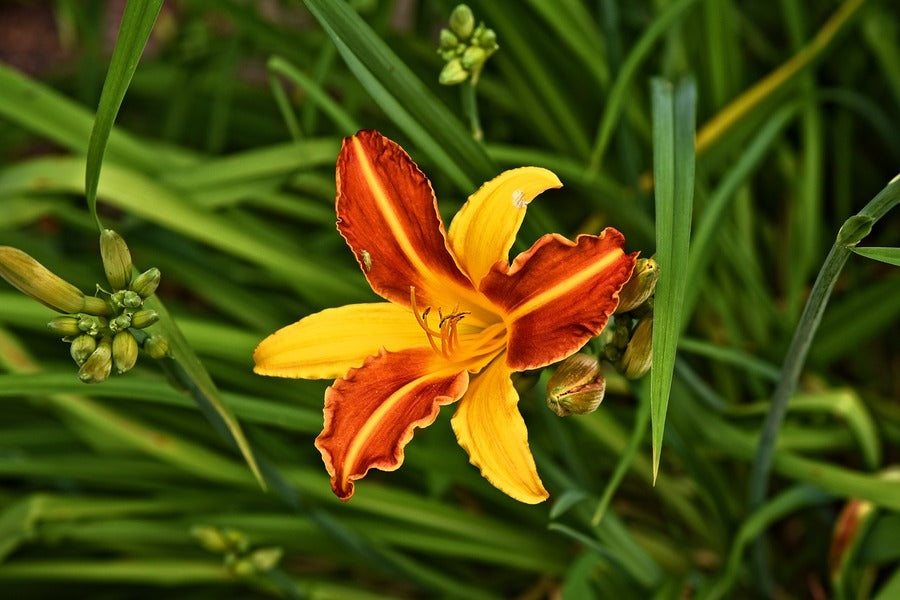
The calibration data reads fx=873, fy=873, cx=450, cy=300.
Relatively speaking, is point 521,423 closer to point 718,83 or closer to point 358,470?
point 358,470

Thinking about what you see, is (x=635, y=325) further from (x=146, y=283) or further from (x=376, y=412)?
(x=146, y=283)

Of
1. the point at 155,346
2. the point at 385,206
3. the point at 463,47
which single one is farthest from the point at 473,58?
the point at 155,346

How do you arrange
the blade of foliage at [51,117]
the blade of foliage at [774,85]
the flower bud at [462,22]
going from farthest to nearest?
the blade of foliage at [774,85] < the blade of foliage at [51,117] < the flower bud at [462,22]

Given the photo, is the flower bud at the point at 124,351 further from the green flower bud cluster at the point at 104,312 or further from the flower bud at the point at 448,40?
the flower bud at the point at 448,40

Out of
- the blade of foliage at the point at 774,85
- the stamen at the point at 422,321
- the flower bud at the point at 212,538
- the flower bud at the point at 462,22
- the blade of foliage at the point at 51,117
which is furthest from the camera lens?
the blade of foliage at the point at 774,85

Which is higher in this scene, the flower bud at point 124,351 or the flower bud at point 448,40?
the flower bud at point 448,40

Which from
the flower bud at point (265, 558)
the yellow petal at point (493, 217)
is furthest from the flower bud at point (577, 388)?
the flower bud at point (265, 558)

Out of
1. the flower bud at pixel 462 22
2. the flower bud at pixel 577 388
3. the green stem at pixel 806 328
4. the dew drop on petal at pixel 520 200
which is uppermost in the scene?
the flower bud at pixel 462 22

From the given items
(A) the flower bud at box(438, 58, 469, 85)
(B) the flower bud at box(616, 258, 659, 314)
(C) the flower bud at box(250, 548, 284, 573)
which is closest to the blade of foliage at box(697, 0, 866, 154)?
(A) the flower bud at box(438, 58, 469, 85)
